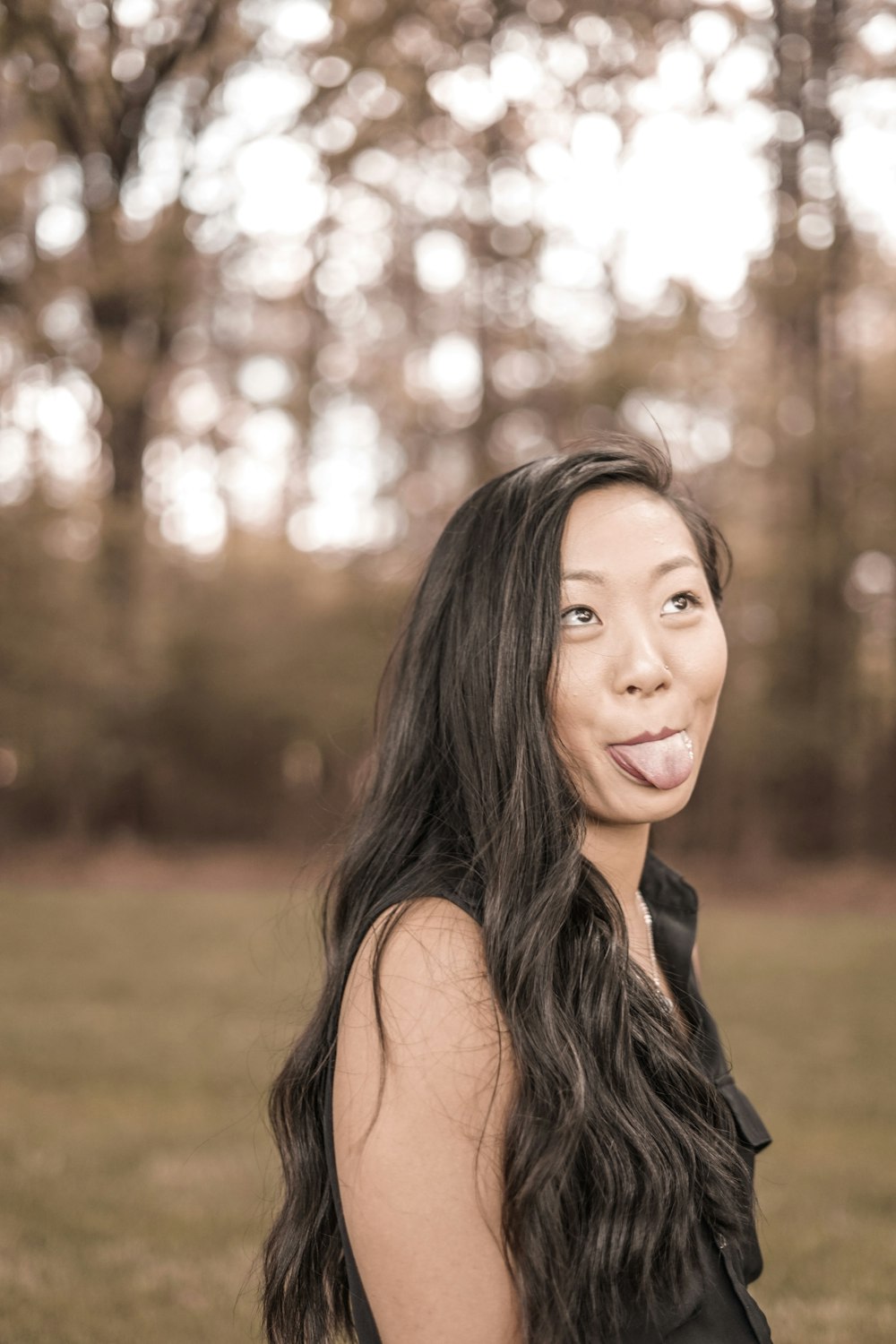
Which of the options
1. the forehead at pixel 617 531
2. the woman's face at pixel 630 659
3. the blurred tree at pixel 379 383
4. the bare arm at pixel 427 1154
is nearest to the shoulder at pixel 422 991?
the bare arm at pixel 427 1154

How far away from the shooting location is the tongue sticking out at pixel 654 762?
1.71 metres

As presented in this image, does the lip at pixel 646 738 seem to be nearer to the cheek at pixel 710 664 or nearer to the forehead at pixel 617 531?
the cheek at pixel 710 664

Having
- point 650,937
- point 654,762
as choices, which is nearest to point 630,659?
point 654,762

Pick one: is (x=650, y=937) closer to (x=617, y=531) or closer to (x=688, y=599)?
(x=688, y=599)

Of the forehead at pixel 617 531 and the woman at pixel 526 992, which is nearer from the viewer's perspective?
the woman at pixel 526 992

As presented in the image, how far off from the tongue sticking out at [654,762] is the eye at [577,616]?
7.0 inches

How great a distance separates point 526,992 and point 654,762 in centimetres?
38

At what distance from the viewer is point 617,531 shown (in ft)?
→ 5.89

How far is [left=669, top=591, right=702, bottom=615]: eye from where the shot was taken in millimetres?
1826

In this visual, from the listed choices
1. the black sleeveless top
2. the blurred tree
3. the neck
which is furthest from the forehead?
the blurred tree

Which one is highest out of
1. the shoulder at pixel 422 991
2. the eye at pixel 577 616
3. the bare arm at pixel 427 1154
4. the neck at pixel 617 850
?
the eye at pixel 577 616

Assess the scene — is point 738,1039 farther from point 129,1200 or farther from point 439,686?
point 439,686

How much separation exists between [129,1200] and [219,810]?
12.6m

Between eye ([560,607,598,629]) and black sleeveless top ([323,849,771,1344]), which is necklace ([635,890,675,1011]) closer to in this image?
black sleeveless top ([323,849,771,1344])
